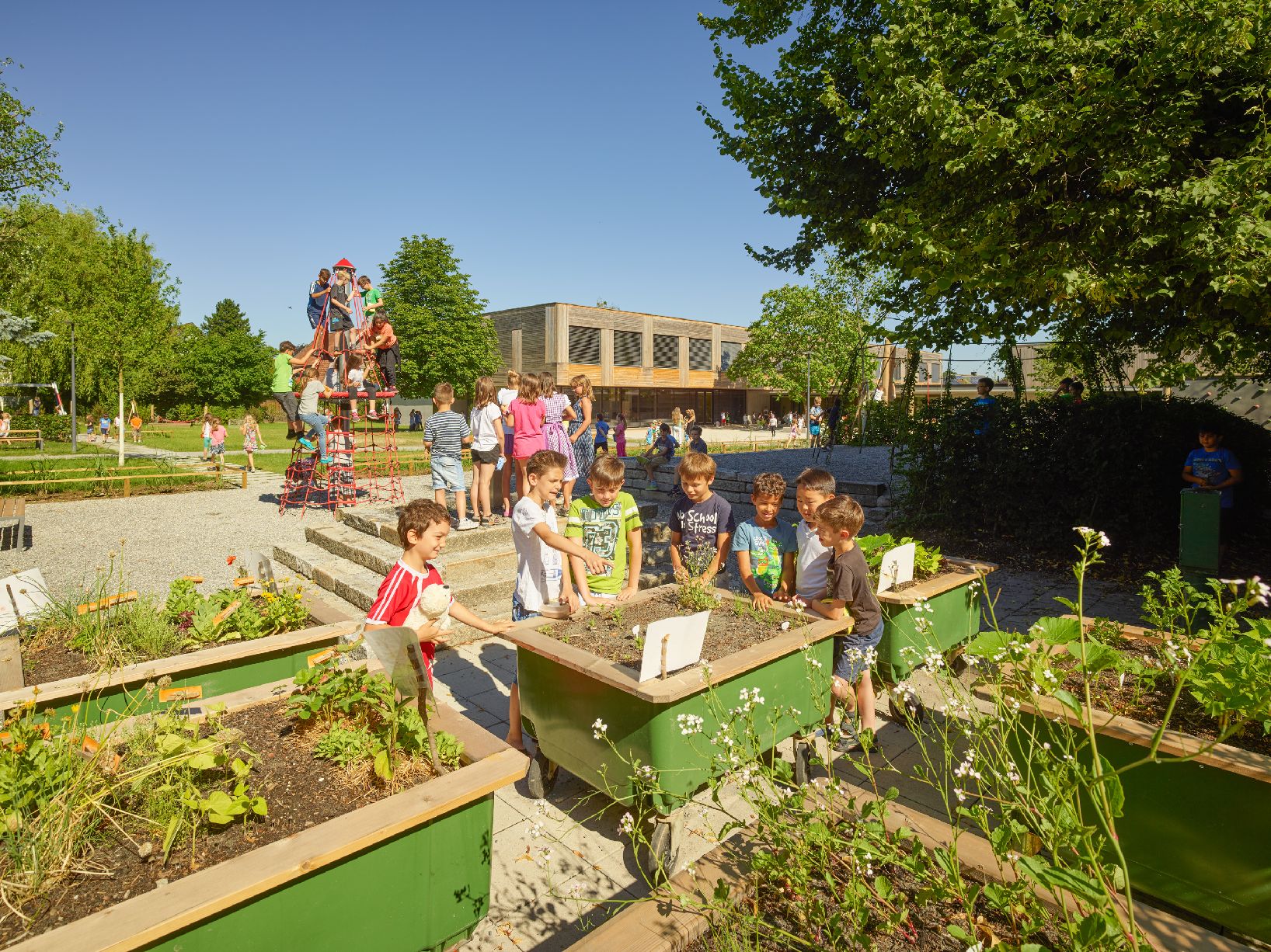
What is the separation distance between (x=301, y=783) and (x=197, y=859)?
390mm

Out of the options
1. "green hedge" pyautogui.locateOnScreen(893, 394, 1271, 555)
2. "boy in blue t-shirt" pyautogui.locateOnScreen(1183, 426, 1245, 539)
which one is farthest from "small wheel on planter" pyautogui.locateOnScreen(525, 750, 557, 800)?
"boy in blue t-shirt" pyautogui.locateOnScreen(1183, 426, 1245, 539)

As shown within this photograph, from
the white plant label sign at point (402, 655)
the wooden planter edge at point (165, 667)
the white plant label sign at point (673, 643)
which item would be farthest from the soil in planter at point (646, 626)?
the wooden planter edge at point (165, 667)

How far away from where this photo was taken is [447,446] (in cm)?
797

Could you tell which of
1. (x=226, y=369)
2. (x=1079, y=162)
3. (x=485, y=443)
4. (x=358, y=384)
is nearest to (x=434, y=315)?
(x=226, y=369)

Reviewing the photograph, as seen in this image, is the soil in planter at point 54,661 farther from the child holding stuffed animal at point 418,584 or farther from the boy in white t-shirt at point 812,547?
the boy in white t-shirt at point 812,547

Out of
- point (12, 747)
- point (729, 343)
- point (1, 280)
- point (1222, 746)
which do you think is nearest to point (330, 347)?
point (12, 747)

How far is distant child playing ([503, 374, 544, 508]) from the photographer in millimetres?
7520

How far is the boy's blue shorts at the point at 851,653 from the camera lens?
11.4 feet

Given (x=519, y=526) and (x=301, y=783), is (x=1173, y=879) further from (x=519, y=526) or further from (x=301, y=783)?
(x=519, y=526)

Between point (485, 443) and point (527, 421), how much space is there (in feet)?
2.13

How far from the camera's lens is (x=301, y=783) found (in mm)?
2240

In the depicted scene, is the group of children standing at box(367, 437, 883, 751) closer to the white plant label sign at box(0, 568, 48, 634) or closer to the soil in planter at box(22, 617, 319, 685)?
the soil in planter at box(22, 617, 319, 685)

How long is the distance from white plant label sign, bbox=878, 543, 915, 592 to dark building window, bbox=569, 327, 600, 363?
42.9 meters

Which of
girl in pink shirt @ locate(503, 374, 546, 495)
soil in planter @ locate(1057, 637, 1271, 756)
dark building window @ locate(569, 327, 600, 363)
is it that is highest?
dark building window @ locate(569, 327, 600, 363)
